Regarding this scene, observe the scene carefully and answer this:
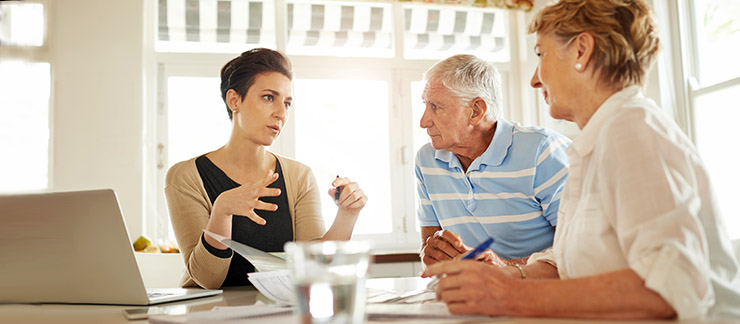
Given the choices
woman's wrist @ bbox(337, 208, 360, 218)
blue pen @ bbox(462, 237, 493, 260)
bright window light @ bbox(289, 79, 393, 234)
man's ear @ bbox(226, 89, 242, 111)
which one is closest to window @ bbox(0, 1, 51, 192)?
bright window light @ bbox(289, 79, 393, 234)

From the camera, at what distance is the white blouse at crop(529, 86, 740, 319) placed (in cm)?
73

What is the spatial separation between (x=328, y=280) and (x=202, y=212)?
1.22m

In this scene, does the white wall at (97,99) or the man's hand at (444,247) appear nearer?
the man's hand at (444,247)

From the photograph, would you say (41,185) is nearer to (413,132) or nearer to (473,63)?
(413,132)

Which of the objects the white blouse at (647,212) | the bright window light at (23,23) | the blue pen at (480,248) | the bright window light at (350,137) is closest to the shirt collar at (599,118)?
the white blouse at (647,212)

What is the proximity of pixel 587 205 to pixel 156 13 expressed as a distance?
349 centimetres

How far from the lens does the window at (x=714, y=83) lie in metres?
3.03

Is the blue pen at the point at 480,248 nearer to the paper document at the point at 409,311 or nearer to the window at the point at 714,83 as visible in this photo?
the paper document at the point at 409,311

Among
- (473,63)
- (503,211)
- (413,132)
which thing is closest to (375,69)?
(413,132)

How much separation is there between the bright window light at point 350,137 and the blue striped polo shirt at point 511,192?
2.06 m

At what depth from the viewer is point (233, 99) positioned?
192 centimetres

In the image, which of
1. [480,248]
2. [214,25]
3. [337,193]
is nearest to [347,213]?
[337,193]

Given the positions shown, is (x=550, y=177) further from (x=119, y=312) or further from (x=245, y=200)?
(x=119, y=312)

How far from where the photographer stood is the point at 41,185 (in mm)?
3506
